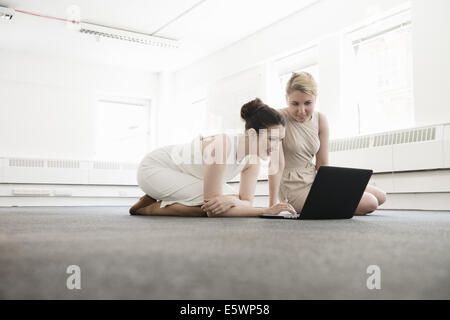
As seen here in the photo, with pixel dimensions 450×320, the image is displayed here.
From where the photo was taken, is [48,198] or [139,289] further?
[48,198]

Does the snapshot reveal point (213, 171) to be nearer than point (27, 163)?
Yes

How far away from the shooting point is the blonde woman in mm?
2398

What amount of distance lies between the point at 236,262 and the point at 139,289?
7.7 inches

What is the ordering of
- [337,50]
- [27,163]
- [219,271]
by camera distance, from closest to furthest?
[219,271] < [337,50] < [27,163]

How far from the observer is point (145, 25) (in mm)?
5582

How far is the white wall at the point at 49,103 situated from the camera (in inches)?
256

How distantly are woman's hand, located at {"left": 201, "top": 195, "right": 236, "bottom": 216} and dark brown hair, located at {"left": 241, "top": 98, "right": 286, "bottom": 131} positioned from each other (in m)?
0.38

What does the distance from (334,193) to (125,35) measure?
4.59m

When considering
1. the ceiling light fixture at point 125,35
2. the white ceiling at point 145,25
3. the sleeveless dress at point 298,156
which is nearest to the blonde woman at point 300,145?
the sleeveless dress at point 298,156

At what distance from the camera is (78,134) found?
697 centimetres

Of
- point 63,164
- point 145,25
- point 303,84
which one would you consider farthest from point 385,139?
point 63,164

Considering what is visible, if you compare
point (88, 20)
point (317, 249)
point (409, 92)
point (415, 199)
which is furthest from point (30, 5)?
point (317, 249)

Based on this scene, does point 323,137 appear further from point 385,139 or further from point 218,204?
point 385,139
